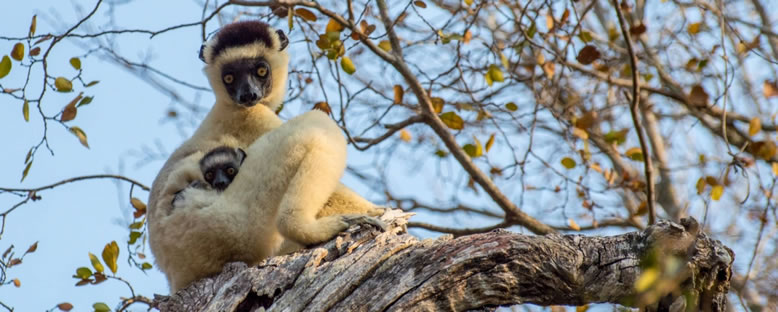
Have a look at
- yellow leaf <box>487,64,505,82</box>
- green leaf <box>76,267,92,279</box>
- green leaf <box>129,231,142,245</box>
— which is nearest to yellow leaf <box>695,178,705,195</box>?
yellow leaf <box>487,64,505,82</box>

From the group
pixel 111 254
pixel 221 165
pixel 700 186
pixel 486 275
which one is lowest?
pixel 486 275

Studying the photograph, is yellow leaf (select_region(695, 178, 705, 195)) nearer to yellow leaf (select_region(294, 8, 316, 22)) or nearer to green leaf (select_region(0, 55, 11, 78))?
yellow leaf (select_region(294, 8, 316, 22))

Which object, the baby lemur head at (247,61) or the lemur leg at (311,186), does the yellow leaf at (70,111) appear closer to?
the baby lemur head at (247,61)

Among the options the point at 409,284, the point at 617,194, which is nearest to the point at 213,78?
the point at 409,284

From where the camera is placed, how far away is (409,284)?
330 centimetres

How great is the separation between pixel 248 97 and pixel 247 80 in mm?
261

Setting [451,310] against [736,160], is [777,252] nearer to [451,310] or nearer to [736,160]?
[736,160]

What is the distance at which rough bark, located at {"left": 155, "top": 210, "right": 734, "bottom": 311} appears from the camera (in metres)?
3.24

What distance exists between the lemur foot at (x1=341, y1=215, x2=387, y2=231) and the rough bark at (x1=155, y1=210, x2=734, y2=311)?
17.4 inches

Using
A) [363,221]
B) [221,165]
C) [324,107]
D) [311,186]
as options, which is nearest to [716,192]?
[324,107]

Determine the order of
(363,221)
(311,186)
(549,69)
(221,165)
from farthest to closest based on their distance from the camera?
(549,69) < (221,165) < (363,221) < (311,186)

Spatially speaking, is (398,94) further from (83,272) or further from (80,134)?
(83,272)

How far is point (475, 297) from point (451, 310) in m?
0.12

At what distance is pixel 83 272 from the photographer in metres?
5.39
